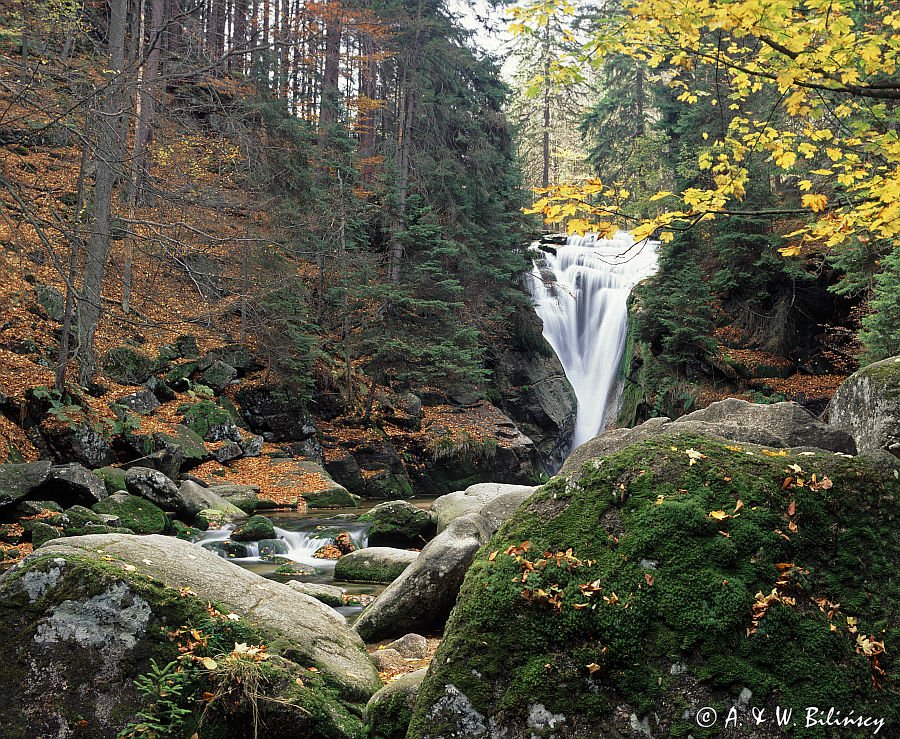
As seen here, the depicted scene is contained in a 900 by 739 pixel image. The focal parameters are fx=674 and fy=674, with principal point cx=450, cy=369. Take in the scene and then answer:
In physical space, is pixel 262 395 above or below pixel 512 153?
below

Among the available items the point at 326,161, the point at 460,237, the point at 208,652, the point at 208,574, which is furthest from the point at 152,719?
the point at 460,237

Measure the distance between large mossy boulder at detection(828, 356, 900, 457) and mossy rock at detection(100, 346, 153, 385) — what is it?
40.4ft

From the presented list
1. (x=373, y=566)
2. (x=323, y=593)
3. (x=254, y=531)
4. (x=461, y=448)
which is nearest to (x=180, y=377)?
(x=254, y=531)

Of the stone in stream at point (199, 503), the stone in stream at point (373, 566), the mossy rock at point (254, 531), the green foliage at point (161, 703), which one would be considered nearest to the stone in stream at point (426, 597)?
the stone in stream at point (373, 566)

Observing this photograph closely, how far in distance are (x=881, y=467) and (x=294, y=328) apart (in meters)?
14.6

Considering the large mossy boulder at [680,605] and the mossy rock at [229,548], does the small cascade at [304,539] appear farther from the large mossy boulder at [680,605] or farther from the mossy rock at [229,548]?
the large mossy boulder at [680,605]

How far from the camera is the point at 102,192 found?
1084 cm

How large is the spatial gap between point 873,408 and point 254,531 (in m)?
7.90

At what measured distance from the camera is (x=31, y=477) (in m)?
8.50

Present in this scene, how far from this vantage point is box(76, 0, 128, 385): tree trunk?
16.2 ft

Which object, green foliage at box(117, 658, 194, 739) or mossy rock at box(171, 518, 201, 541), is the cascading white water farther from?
green foliage at box(117, 658, 194, 739)

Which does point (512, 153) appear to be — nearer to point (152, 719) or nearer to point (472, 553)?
point (472, 553)

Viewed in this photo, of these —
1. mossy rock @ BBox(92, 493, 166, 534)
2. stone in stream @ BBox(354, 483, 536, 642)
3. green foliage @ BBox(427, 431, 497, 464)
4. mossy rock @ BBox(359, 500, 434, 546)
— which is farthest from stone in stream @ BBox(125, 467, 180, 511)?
green foliage @ BBox(427, 431, 497, 464)

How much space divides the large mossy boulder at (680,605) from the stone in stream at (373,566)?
5563 millimetres
